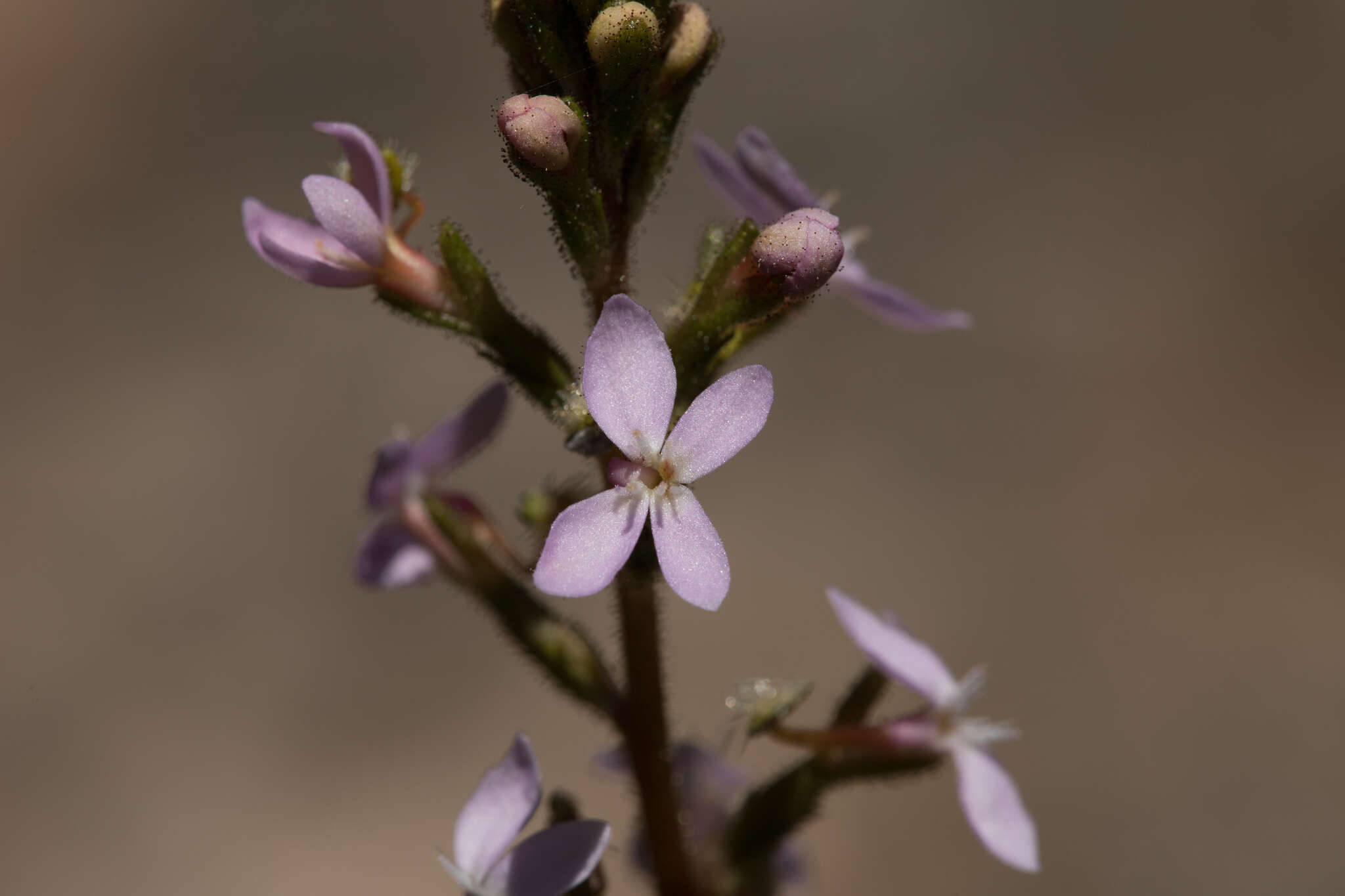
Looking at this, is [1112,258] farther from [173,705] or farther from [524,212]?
[173,705]

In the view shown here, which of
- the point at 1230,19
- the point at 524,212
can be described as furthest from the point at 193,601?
the point at 1230,19

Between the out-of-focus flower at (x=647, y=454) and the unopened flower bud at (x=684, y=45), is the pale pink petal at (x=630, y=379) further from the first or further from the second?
the unopened flower bud at (x=684, y=45)

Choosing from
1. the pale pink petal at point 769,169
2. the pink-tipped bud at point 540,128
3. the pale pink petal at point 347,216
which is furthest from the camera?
the pale pink petal at point 769,169

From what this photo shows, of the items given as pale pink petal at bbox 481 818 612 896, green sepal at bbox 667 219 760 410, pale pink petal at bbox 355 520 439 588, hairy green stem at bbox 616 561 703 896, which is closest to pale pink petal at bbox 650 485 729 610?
green sepal at bbox 667 219 760 410

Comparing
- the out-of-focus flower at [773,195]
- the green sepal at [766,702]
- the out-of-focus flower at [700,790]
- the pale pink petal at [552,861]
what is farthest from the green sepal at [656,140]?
the out-of-focus flower at [700,790]

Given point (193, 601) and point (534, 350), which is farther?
point (193, 601)

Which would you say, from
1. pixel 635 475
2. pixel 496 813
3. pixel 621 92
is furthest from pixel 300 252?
pixel 496 813
